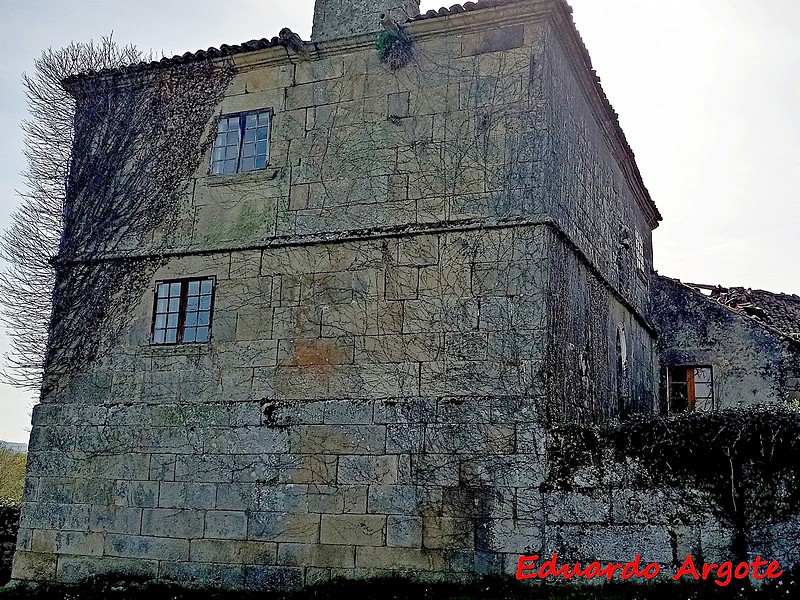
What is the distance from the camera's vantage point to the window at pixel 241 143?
11258 mm

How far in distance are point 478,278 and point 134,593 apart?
557cm

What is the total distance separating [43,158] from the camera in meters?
12.7

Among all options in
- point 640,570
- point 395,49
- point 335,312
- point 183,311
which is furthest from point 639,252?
point 183,311

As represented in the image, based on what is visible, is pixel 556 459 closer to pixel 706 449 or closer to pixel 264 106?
pixel 706 449

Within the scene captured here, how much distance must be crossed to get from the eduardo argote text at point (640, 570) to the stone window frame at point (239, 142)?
5.96 metres

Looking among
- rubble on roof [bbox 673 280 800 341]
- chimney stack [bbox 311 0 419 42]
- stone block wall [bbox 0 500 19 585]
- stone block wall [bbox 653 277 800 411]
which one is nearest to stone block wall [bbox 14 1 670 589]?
chimney stack [bbox 311 0 419 42]

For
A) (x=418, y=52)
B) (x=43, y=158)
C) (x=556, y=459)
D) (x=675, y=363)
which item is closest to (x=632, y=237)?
(x=675, y=363)

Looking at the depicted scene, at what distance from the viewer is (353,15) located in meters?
11.3

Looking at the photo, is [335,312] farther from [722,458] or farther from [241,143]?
[722,458]

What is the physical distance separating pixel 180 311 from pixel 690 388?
985 centimetres

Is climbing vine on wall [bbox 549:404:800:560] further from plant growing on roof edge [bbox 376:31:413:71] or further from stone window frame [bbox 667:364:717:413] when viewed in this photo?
stone window frame [bbox 667:364:717:413]

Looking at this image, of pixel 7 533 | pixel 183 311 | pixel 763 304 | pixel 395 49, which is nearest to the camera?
pixel 395 49

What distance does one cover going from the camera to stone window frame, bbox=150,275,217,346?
36.1 feet

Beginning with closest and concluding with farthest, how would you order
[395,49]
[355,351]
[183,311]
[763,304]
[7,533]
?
[355,351] < [395,49] < [183,311] < [7,533] < [763,304]
